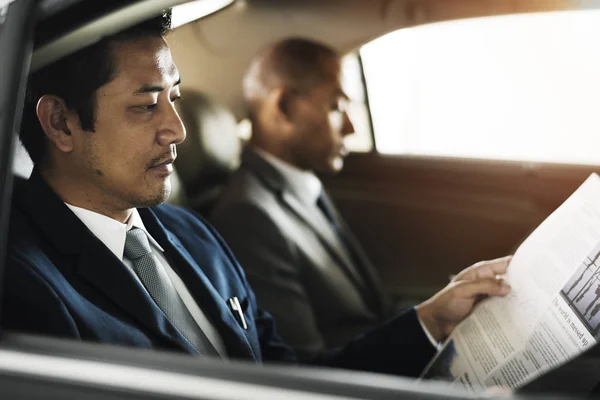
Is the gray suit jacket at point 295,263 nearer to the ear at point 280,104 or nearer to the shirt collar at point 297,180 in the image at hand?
the shirt collar at point 297,180

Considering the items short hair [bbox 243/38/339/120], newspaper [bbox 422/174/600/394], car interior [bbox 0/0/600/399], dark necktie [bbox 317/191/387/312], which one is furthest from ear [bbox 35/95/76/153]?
dark necktie [bbox 317/191/387/312]

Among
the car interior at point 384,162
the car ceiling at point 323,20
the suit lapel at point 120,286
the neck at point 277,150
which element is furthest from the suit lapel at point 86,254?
the neck at point 277,150

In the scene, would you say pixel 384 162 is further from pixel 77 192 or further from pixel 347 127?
pixel 77 192

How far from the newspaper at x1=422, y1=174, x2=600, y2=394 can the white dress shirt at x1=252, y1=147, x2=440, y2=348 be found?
43.6 inches

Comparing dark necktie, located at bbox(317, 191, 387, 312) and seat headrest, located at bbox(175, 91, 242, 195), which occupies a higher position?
seat headrest, located at bbox(175, 91, 242, 195)

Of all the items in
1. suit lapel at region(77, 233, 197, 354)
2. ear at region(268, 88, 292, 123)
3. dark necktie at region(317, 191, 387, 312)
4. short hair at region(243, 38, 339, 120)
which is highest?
suit lapel at region(77, 233, 197, 354)

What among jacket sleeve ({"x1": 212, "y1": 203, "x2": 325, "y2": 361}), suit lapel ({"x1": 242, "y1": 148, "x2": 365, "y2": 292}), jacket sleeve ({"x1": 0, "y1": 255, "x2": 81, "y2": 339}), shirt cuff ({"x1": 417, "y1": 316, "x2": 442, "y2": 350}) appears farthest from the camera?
suit lapel ({"x1": 242, "y1": 148, "x2": 365, "y2": 292})

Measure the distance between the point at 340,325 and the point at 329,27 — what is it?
1.08 metres

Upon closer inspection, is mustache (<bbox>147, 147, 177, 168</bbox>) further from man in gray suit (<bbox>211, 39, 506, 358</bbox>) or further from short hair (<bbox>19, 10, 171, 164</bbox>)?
man in gray suit (<bbox>211, 39, 506, 358</bbox>)

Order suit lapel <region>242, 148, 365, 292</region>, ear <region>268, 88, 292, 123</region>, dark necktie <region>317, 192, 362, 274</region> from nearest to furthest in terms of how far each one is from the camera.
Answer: suit lapel <region>242, 148, 365, 292</region> → ear <region>268, 88, 292, 123</region> → dark necktie <region>317, 192, 362, 274</region>

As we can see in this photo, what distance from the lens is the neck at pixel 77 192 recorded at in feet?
3.07

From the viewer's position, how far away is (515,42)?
2396 millimetres

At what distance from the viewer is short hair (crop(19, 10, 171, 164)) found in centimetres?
90

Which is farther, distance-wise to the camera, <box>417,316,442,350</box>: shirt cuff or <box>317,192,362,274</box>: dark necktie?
<box>317,192,362,274</box>: dark necktie
